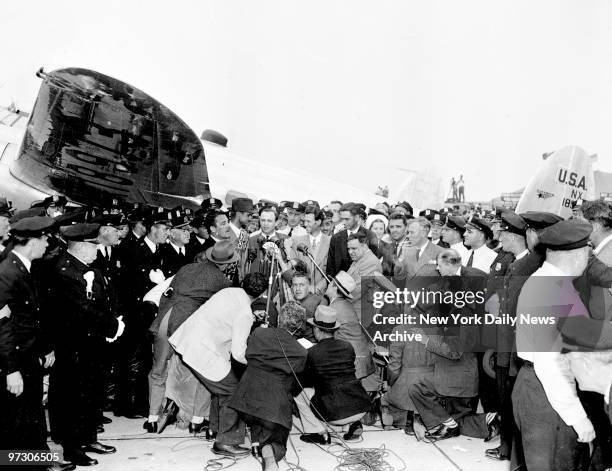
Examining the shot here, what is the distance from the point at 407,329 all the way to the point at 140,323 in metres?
2.71

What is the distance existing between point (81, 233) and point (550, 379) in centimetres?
347

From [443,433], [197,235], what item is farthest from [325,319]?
[197,235]

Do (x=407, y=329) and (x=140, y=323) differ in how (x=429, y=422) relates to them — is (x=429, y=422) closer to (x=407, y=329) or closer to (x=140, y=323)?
(x=407, y=329)

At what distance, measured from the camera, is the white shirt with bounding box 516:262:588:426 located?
2.72m

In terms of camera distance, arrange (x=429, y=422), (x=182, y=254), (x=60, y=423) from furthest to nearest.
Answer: (x=182, y=254) < (x=429, y=422) < (x=60, y=423)

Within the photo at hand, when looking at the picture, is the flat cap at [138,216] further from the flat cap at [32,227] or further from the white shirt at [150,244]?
the flat cap at [32,227]

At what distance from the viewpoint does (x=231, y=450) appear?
4.39 m

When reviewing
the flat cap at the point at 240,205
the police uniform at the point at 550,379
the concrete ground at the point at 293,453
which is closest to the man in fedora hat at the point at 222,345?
the concrete ground at the point at 293,453

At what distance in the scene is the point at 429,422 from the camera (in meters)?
4.82

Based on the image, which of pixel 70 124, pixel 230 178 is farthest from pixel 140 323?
pixel 230 178

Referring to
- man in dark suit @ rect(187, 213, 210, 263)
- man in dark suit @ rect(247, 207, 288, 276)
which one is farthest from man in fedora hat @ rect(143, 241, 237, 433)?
man in dark suit @ rect(247, 207, 288, 276)

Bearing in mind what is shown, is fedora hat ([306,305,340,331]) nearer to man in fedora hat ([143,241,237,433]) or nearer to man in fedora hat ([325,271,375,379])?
man in fedora hat ([325,271,375,379])

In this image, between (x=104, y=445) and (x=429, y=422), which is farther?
(x=429, y=422)

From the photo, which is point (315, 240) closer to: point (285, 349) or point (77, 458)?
point (285, 349)
